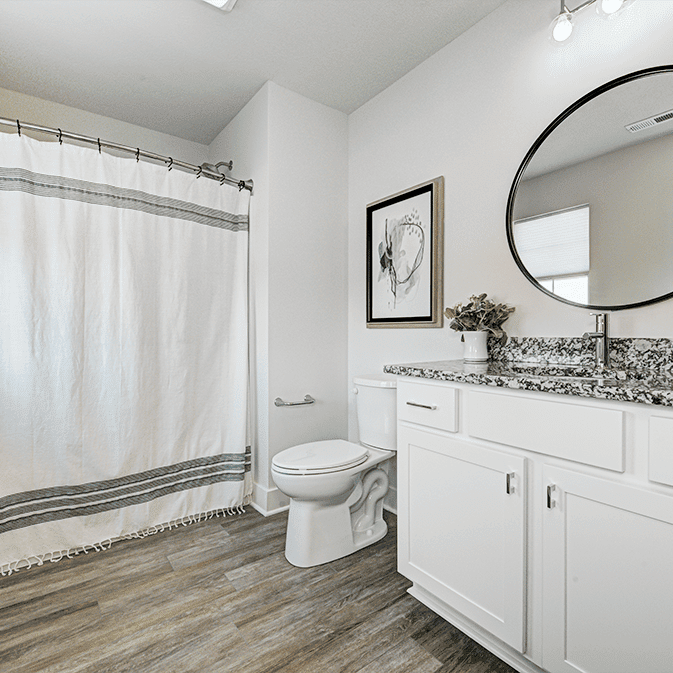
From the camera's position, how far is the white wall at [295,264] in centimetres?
235

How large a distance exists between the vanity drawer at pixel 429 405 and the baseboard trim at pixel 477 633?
67 centimetres

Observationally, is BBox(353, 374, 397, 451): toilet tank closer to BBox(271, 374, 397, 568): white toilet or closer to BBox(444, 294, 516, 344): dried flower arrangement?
BBox(271, 374, 397, 568): white toilet

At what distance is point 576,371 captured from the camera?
1.25 meters

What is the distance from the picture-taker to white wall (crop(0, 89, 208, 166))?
2.43 metres

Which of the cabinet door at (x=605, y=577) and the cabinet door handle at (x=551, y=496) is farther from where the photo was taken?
the cabinet door handle at (x=551, y=496)

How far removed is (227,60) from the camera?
2.14 metres

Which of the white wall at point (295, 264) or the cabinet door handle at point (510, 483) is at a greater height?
the white wall at point (295, 264)

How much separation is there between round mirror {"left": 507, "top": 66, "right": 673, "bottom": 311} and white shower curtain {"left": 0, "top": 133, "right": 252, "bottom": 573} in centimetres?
157

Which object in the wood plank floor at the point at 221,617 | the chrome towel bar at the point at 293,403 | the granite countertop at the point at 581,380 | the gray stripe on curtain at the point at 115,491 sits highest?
the granite countertop at the point at 581,380

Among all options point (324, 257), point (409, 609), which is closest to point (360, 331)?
point (324, 257)

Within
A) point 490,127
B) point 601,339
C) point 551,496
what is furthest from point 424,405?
point 490,127

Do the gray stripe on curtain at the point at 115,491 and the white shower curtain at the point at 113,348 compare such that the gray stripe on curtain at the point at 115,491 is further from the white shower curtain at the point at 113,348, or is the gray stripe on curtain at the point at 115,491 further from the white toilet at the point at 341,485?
the white toilet at the point at 341,485

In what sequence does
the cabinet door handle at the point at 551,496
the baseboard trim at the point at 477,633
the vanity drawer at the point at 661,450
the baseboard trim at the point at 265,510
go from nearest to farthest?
the vanity drawer at the point at 661,450
the cabinet door handle at the point at 551,496
the baseboard trim at the point at 477,633
the baseboard trim at the point at 265,510

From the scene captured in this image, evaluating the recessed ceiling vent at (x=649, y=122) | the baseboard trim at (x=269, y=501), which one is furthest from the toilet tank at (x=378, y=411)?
the recessed ceiling vent at (x=649, y=122)
